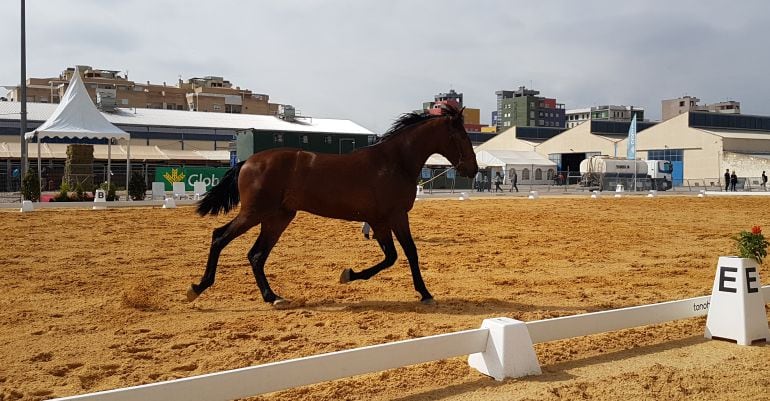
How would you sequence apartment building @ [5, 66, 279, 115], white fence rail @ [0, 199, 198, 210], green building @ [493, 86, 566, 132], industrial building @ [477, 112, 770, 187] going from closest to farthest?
1. white fence rail @ [0, 199, 198, 210]
2. industrial building @ [477, 112, 770, 187]
3. apartment building @ [5, 66, 279, 115]
4. green building @ [493, 86, 566, 132]

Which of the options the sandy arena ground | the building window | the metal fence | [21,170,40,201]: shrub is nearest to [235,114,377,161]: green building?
the metal fence

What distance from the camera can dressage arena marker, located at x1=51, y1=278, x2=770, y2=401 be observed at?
13.1ft

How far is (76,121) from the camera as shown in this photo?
26797 mm

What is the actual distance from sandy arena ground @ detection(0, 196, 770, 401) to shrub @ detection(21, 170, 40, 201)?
7.90m

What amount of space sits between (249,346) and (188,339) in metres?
0.73

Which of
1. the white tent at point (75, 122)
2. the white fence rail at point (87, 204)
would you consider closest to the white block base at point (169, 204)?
the white fence rail at point (87, 204)

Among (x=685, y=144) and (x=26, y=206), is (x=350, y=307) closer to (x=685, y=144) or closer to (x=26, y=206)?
(x=26, y=206)

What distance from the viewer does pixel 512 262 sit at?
39.7 feet

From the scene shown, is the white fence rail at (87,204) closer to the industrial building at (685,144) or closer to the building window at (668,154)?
the industrial building at (685,144)

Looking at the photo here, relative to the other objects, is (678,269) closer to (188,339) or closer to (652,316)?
(652,316)

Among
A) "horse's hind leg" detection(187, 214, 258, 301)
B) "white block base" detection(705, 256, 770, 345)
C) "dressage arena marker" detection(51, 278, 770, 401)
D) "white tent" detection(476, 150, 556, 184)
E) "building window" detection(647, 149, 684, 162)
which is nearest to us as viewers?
"dressage arena marker" detection(51, 278, 770, 401)

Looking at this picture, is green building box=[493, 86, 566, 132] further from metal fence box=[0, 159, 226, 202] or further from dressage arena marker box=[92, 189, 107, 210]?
dressage arena marker box=[92, 189, 107, 210]

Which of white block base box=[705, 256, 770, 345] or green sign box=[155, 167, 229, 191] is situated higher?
green sign box=[155, 167, 229, 191]

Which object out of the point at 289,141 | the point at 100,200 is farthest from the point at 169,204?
the point at 289,141
